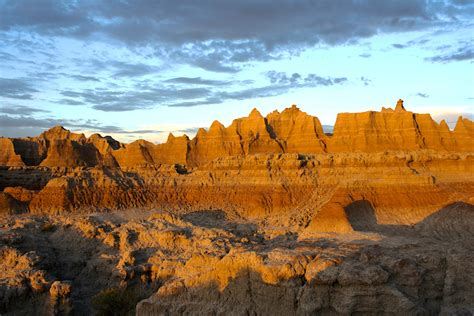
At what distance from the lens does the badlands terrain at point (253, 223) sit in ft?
42.9

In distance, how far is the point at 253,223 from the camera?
125ft

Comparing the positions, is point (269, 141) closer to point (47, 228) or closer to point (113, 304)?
point (47, 228)

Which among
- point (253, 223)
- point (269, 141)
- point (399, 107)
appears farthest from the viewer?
point (269, 141)

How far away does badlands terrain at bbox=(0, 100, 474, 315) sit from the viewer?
13062 mm

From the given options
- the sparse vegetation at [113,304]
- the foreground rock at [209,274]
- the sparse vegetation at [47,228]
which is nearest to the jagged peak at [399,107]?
the foreground rock at [209,274]

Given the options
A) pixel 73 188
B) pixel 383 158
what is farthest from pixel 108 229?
pixel 383 158

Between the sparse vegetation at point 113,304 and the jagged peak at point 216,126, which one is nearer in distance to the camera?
the sparse vegetation at point 113,304

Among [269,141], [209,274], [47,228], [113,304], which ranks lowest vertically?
[113,304]

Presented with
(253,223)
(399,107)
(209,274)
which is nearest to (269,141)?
(399,107)

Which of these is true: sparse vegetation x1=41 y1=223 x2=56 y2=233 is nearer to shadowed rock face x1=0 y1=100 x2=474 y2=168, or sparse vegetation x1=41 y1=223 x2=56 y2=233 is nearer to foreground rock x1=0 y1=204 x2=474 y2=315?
foreground rock x1=0 y1=204 x2=474 y2=315

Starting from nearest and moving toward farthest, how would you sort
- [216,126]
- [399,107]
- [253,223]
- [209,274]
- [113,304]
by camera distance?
[209,274]
[113,304]
[253,223]
[399,107]
[216,126]

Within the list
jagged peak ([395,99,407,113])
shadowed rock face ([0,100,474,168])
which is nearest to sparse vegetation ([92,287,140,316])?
shadowed rock face ([0,100,474,168])

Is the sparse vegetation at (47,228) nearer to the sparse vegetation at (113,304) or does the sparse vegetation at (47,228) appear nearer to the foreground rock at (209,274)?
the foreground rock at (209,274)

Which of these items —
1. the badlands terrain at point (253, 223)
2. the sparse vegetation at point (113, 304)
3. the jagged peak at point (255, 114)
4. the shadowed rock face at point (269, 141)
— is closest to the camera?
the badlands terrain at point (253, 223)
